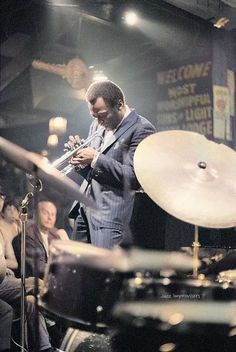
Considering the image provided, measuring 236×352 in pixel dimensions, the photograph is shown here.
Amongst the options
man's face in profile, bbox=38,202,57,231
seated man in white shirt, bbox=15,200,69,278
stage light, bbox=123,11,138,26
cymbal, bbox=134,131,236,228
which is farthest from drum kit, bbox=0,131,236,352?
stage light, bbox=123,11,138,26

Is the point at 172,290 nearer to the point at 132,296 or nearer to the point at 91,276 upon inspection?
the point at 132,296

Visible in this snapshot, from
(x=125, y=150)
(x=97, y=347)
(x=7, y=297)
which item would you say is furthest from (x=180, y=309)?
(x=7, y=297)

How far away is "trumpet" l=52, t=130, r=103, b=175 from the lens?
3777mm

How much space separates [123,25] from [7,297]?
533 centimetres

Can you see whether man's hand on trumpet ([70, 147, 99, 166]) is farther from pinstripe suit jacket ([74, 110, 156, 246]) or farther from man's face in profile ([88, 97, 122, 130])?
man's face in profile ([88, 97, 122, 130])

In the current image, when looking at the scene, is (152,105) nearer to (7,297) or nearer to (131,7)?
(131,7)

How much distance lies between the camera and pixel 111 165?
3637mm

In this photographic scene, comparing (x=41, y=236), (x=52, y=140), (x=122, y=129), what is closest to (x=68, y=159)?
(x=122, y=129)

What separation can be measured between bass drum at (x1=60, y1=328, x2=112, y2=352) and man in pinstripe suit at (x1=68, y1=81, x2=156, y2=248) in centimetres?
72

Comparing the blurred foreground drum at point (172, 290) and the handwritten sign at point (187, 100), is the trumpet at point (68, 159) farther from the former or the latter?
the handwritten sign at point (187, 100)

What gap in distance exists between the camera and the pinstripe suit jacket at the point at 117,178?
3680mm

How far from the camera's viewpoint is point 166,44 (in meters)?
8.60

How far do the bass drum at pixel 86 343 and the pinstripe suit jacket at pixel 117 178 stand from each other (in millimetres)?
853

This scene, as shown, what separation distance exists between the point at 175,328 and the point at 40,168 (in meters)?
1.06
